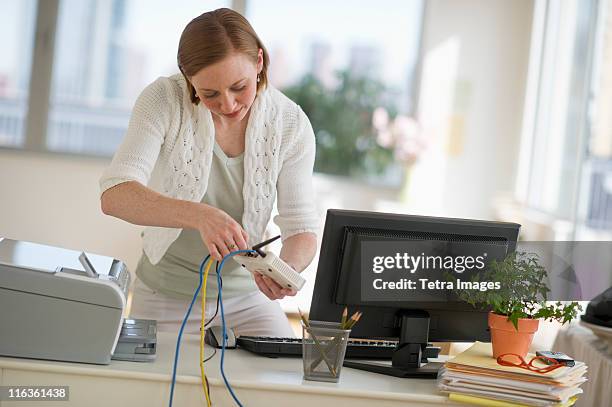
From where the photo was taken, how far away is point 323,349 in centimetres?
169

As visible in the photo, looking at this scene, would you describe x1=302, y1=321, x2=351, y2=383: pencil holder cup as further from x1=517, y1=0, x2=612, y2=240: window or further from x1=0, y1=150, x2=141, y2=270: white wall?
x1=0, y1=150, x2=141, y2=270: white wall

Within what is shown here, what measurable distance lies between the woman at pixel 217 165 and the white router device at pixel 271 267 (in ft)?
0.86

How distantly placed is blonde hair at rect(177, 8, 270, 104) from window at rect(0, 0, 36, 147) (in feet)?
14.5

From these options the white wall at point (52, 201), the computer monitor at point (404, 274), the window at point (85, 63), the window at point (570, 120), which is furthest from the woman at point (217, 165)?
the window at point (85, 63)

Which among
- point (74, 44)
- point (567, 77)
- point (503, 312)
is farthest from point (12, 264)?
point (74, 44)

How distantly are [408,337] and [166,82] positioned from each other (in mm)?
883

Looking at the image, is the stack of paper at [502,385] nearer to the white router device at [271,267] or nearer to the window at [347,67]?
the white router device at [271,267]

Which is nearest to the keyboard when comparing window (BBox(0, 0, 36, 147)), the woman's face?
the woman's face

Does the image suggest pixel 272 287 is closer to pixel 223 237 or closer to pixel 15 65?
pixel 223 237

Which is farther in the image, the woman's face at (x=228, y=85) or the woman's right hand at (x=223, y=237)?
the woman's face at (x=228, y=85)

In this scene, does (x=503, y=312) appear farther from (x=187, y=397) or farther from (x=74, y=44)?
(x=74, y=44)

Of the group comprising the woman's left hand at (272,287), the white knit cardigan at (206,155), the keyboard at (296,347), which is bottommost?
the keyboard at (296,347)

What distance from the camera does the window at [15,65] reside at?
237 inches

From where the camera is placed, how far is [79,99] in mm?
6215
